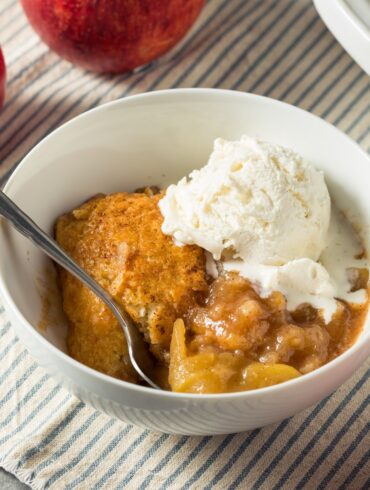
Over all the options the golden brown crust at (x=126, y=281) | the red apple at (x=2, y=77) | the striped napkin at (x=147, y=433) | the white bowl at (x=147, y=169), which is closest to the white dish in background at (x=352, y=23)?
the white bowl at (x=147, y=169)

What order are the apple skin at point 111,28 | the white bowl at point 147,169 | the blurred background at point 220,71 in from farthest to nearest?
the blurred background at point 220,71 → the apple skin at point 111,28 → the white bowl at point 147,169

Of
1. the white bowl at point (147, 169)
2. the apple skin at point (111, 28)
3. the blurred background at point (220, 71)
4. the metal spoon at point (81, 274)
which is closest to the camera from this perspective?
the white bowl at point (147, 169)

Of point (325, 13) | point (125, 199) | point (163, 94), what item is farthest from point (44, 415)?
point (325, 13)

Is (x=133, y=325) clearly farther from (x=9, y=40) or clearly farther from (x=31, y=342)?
(x=9, y=40)

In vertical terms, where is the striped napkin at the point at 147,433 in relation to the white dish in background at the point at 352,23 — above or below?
below

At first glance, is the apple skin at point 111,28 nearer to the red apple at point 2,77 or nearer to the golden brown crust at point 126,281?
the red apple at point 2,77

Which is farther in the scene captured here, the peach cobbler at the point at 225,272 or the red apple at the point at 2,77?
the red apple at the point at 2,77

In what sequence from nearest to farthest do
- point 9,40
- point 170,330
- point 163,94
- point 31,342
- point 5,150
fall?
point 31,342
point 170,330
point 163,94
point 5,150
point 9,40

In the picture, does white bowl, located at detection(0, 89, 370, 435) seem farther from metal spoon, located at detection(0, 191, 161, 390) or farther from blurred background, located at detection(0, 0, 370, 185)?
blurred background, located at detection(0, 0, 370, 185)
